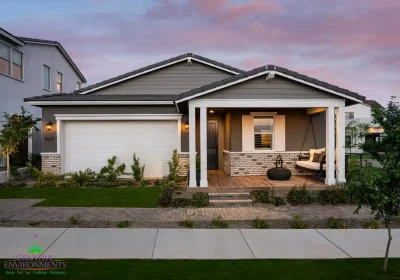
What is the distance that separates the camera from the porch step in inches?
341

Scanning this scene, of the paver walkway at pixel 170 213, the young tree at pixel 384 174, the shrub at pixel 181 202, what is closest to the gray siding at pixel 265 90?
the shrub at pixel 181 202

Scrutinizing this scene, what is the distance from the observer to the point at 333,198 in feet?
28.3

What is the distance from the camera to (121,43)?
18.3 meters

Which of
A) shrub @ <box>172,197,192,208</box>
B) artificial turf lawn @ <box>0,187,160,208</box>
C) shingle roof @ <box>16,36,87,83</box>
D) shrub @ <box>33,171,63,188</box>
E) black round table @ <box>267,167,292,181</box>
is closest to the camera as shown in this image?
shrub @ <box>172,197,192,208</box>

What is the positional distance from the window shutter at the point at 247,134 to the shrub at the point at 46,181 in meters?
7.26

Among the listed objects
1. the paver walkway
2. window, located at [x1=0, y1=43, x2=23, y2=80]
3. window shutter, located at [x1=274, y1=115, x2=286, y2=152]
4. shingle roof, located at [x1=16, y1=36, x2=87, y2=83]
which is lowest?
the paver walkway

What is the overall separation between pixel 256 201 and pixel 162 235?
3.52 m

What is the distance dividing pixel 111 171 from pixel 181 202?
4.81m

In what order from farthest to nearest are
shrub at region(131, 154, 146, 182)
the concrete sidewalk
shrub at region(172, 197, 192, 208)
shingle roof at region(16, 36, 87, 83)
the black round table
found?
shingle roof at region(16, 36, 87, 83), shrub at region(131, 154, 146, 182), the black round table, shrub at region(172, 197, 192, 208), the concrete sidewalk

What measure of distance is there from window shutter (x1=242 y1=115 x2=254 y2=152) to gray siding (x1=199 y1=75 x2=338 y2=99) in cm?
264

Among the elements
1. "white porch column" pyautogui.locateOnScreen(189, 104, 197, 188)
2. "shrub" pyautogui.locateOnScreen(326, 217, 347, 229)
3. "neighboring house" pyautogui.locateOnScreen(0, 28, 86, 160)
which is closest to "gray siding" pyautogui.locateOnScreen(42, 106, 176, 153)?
"white porch column" pyautogui.locateOnScreen(189, 104, 197, 188)

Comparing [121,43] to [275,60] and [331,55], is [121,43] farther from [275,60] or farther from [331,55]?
[331,55]

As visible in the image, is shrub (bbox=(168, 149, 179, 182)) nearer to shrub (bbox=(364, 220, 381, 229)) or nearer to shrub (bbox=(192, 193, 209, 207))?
shrub (bbox=(192, 193, 209, 207))
